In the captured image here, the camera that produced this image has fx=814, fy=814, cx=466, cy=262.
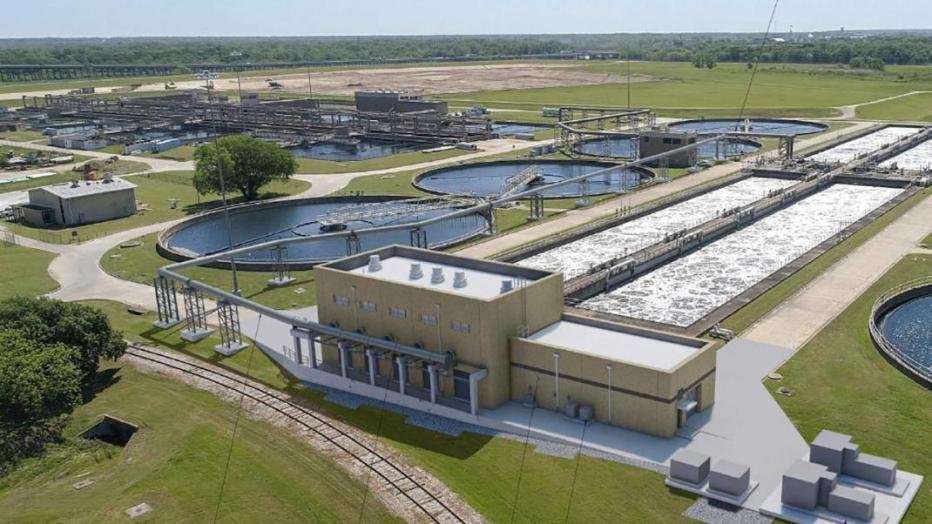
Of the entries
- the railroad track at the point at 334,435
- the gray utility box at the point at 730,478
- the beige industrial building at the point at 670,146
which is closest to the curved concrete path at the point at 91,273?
the railroad track at the point at 334,435

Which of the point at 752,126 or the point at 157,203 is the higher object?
the point at 752,126

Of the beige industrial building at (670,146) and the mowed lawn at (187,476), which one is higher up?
the beige industrial building at (670,146)

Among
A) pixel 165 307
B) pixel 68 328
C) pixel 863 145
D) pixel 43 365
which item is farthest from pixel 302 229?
pixel 863 145

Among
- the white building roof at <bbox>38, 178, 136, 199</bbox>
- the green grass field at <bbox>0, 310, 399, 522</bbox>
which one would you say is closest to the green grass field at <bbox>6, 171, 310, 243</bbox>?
the white building roof at <bbox>38, 178, 136, 199</bbox>

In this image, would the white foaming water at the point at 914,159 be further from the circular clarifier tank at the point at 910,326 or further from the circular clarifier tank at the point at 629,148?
the circular clarifier tank at the point at 910,326

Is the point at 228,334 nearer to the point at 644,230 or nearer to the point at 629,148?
the point at 644,230

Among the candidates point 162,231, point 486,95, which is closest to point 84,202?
point 162,231
